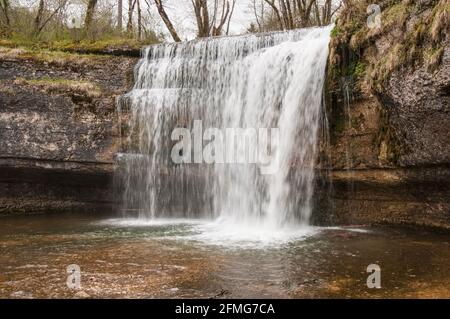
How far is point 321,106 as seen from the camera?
870 cm

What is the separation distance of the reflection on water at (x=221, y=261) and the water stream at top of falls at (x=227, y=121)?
1096 millimetres

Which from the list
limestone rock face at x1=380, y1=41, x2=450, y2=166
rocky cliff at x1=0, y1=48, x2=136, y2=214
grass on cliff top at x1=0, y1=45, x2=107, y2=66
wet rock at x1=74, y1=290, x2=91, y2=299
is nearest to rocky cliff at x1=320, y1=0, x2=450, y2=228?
limestone rock face at x1=380, y1=41, x2=450, y2=166

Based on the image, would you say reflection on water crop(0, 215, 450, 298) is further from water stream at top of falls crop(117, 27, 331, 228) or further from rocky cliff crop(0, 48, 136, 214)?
rocky cliff crop(0, 48, 136, 214)

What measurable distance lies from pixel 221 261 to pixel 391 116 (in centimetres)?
407

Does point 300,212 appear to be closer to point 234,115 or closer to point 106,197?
point 234,115

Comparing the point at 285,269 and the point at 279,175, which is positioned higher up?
the point at 279,175

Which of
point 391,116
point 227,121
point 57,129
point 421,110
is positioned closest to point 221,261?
point 421,110

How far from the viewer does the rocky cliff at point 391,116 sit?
697 centimetres

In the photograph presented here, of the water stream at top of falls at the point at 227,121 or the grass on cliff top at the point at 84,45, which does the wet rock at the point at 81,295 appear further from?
the grass on cliff top at the point at 84,45

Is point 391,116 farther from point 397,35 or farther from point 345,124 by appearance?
point 397,35

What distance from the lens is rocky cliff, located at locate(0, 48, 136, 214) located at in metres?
10.7

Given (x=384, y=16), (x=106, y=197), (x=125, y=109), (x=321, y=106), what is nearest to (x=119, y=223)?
(x=106, y=197)

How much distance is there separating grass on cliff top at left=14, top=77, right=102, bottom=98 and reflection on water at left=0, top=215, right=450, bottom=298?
3.64 metres

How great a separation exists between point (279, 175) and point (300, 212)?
838mm
